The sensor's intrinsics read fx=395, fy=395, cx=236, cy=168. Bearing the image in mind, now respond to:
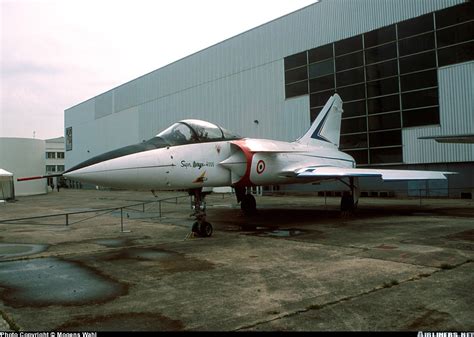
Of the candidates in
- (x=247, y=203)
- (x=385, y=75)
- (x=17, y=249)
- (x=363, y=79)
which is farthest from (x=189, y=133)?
(x=363, y=79)

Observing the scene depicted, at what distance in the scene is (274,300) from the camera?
4.46 metres

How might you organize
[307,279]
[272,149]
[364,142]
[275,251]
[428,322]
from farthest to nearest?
[364,142] → [272,149] → [275,251] → [307,279] → [428,322]

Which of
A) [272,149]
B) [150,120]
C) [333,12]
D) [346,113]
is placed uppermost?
[333,12]

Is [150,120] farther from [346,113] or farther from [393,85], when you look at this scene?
[393,85]

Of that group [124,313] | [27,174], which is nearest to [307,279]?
[124,313]

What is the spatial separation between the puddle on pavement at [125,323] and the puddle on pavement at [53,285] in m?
0.68

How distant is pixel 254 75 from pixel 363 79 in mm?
8474

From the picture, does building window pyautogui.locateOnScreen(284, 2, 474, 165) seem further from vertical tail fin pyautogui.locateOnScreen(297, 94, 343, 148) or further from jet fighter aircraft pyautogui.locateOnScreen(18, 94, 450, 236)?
jet fighter aircraft pyautogui.locateOnScreen(18, 94, 450, 236)

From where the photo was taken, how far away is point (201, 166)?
31.0 ft

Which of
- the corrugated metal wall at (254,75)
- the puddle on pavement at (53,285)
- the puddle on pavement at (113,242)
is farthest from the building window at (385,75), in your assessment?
the puddle on pavement at (53,285)

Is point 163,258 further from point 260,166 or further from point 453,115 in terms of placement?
point 453,115

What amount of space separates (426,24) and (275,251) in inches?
731

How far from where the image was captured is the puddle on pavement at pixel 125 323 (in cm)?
369

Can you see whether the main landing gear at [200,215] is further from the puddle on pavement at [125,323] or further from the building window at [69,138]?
the building window at [69,138]
